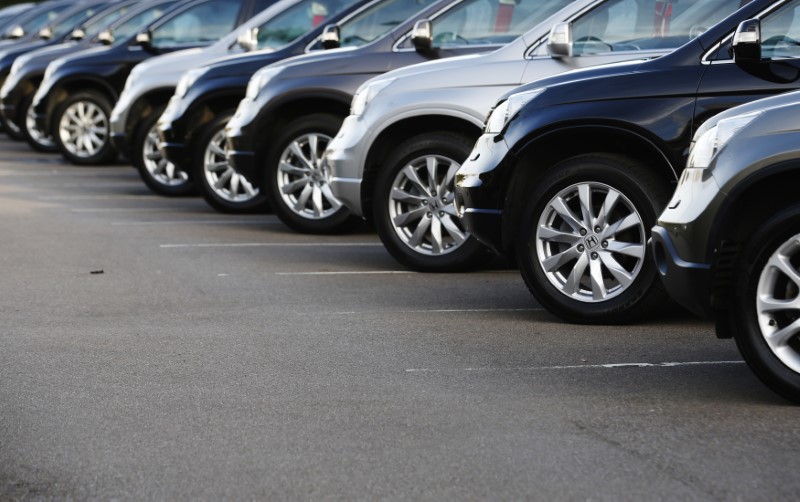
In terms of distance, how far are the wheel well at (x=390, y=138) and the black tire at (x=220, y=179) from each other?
369 centimetres

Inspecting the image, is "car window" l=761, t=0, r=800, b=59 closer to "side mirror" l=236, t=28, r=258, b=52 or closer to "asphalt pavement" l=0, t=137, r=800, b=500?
"asphalt pavement" l=0, t=137, r=800, b=500

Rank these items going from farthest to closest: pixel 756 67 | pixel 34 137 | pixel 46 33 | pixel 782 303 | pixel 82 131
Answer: pixel 46 33, pixel 34 137, pixel 82 131, pixel 756 67, pixel 782 303

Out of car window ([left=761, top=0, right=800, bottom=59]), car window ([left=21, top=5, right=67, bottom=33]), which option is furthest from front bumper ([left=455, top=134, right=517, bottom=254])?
car window ([left=21, top=5, right=67, bottom=33])

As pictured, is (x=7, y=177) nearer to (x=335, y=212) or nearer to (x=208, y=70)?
(x=208, y=70)

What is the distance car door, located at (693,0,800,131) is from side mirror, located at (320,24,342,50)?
18.0 feet

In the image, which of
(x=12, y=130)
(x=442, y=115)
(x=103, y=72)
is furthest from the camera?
(x=12, y=130)

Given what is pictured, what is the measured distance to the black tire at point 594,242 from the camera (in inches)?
310

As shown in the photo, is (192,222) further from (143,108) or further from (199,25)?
(199,25)

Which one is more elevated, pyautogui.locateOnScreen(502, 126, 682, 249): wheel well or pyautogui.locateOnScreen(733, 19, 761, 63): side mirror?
pyautogui.locateOnScreen(733, 19, 761, 63): side mirror

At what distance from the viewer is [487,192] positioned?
8516mm

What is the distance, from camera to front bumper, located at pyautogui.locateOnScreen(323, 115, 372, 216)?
10.6m

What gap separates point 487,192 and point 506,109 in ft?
1.48

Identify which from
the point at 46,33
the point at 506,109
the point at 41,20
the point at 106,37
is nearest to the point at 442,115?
the point at 506,109

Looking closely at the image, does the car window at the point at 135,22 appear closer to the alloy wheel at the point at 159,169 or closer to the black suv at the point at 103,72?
the black suv at the point at 103,72
